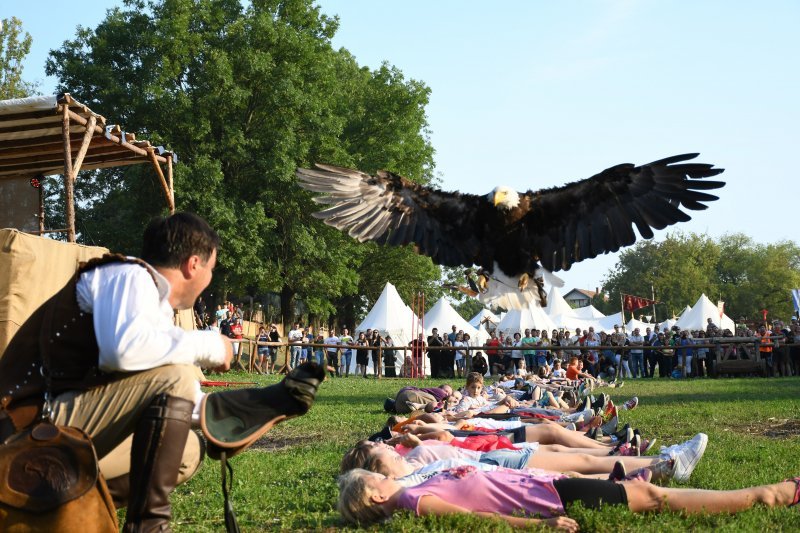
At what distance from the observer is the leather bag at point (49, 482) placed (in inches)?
106

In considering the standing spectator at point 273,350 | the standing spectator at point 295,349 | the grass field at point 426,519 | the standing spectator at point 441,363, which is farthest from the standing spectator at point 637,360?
the grass field at point 426,519

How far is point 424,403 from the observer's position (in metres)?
9.73

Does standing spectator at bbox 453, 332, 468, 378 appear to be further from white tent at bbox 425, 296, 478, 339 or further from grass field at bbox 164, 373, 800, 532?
grass field at bbox 164, 373, 800, 532

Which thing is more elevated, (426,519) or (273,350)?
(273,350)

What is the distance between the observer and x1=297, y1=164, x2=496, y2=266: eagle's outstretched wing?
945 cm

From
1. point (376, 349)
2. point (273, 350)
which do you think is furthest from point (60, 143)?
point (376, 349)

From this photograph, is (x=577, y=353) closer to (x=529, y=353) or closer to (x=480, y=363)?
(x=529, y=353)

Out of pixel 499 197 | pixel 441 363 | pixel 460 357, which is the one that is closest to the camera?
pixel 499 197

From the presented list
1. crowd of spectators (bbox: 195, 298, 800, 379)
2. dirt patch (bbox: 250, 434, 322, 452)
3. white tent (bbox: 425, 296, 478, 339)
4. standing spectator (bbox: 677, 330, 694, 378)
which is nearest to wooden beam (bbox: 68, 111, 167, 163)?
dirt patch (bbox: 250, 434, 322, 452)

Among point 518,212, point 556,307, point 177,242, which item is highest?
point 518,212

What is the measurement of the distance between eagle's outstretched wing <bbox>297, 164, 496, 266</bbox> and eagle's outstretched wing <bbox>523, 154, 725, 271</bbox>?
0.76 metres

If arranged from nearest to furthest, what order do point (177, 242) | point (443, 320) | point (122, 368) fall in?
point (122, 368) → point (177, 242) → point (443, 320)

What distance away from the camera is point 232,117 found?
28.4m

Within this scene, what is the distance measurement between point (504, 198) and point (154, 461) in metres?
7.10
